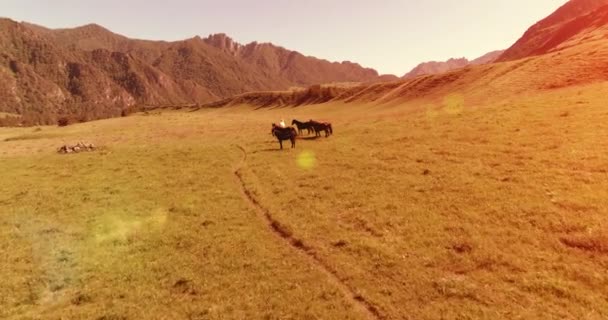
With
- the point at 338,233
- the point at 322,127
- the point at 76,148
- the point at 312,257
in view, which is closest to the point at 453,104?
the point at 322,127

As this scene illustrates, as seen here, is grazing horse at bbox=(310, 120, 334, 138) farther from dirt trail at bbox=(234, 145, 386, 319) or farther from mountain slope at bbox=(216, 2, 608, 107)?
mountain slope at bbox=(216, 2, 608, 107)

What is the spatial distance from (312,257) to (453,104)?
1798 inches

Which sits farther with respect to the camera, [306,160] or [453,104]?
[453,104]

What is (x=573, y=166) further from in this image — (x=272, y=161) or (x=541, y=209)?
(x=272, y=161)

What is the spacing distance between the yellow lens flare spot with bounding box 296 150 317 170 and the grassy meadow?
53 cm

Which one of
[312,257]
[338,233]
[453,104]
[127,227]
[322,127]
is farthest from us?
[453,104]

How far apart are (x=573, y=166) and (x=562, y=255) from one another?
10.9m

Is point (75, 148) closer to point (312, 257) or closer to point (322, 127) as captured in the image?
point (322, 127)

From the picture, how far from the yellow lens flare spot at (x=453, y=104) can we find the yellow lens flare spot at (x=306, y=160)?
19.8m

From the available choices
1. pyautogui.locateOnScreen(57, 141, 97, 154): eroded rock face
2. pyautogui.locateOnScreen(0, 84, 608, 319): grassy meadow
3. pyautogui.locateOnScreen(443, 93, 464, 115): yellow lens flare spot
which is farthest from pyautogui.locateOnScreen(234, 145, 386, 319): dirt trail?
pyautogui.locateOnScreen(443, 93, 464, 115): yellow lens flare spot

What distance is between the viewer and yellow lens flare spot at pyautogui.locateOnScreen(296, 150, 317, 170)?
33356mm

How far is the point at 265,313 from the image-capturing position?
46.0 ft

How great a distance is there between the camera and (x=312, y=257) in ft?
58.0

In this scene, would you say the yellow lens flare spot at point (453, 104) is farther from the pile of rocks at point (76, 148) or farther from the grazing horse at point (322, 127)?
the pile of rocks at point (76, 148)
